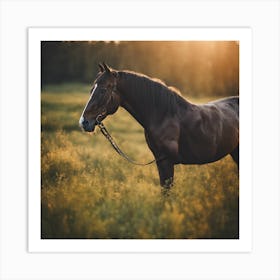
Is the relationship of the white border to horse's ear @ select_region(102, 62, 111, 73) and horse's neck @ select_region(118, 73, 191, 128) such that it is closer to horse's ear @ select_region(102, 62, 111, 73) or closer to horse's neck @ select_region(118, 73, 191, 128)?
horse's ear @ select_region(102, 62, 111, 73)

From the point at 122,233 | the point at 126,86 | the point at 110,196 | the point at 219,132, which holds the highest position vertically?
the point at 126,86

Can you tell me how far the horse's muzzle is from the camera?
4902 millimetres

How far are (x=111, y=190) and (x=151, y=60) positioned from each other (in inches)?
46.6

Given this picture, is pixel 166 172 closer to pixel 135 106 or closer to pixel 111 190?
pixel 111 190

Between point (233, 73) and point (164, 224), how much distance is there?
1435mm

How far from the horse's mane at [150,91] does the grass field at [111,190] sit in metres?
0.32

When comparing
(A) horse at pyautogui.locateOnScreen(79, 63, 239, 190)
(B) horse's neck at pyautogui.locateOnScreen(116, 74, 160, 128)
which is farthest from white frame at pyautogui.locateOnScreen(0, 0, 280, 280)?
(B) horse's neck at pyautogui.locateOnScreen(116, 74, 160, 128)
